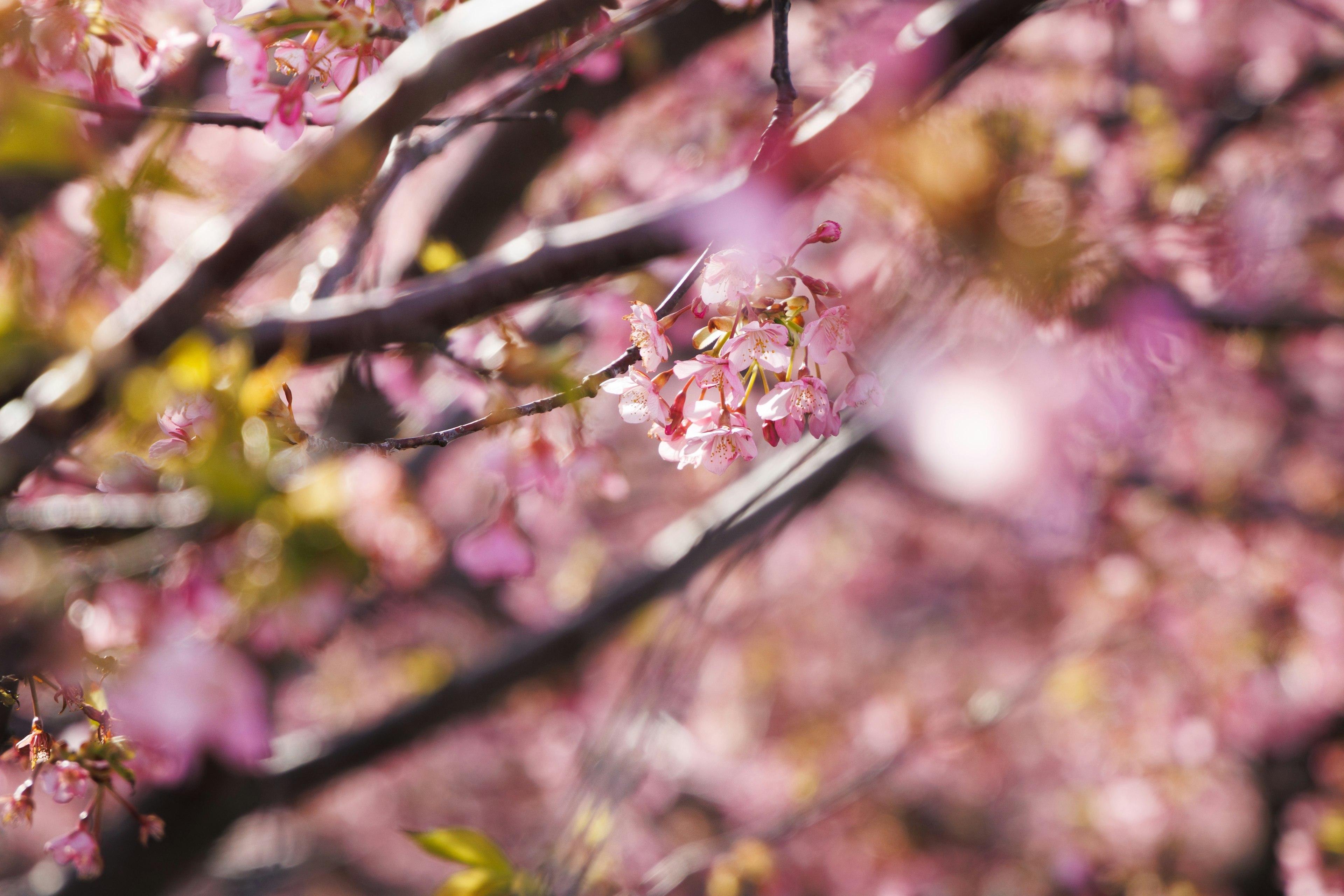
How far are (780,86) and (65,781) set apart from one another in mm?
1138

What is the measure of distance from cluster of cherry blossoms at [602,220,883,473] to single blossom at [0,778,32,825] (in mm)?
774

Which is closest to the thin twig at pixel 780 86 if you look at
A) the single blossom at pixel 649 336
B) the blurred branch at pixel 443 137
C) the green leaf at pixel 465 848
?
the blurred branch at pixel 443 137

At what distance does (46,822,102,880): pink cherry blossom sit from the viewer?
0.92 meters

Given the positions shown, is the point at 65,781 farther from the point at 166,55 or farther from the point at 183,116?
the point at 166,55

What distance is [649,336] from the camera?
0.73m

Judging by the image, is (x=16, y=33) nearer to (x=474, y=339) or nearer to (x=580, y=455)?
(x=474, y=339)

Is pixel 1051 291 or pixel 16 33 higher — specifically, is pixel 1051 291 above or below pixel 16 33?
below

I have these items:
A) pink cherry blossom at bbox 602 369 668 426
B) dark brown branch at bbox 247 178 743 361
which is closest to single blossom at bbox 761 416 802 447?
pink cherry blossom at bbox 602 369 668 426

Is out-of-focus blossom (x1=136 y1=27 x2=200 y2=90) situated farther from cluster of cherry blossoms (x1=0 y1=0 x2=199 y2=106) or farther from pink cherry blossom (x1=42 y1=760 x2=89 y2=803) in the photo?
pink cherry blossom (x1=42 y1=760 x2=89 y2=803)

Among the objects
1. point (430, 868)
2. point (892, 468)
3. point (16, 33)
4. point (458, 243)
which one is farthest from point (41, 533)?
point (430, 868)

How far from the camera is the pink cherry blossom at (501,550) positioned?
1.50 metres

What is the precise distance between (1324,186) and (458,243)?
3.51 meters

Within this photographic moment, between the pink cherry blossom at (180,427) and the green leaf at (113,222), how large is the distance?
15 centimetres

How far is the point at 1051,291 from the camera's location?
110cm
